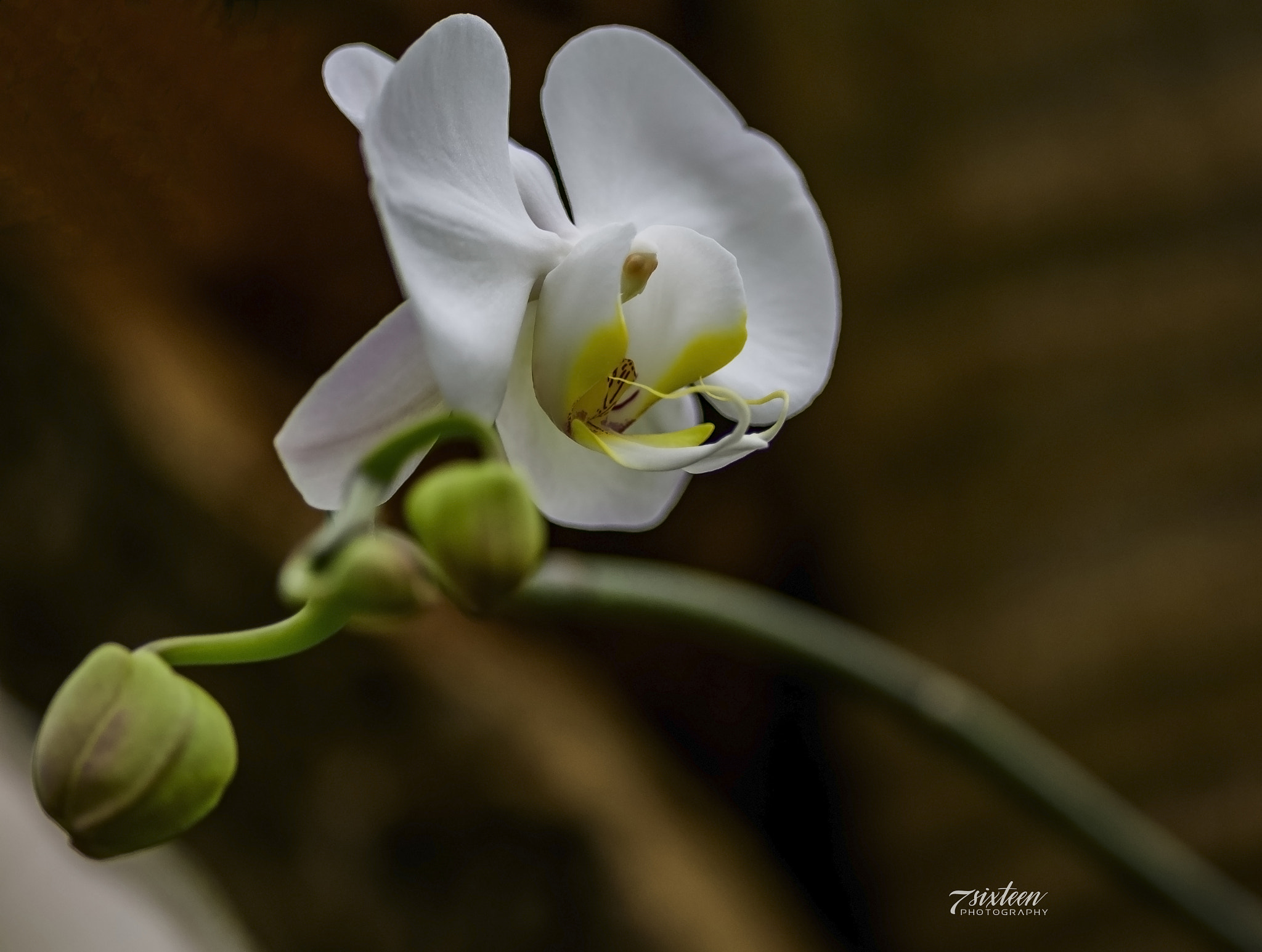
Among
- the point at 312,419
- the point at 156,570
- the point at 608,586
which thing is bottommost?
the point at 156,570

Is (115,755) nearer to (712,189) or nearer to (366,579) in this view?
(366,579)

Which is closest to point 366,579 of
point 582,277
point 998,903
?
point 582,277

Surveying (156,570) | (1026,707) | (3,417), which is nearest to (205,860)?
(156,570)

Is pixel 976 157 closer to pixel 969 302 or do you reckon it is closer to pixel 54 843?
pixel 969 302

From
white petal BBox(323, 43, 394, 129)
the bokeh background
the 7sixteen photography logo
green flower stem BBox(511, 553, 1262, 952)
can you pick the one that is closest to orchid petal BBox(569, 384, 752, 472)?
white petal BBox(323, 43, 394, 129)

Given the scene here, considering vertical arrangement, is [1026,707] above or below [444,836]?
below

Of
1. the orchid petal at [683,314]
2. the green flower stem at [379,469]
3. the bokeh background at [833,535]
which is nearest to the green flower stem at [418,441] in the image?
the green flower stem at [379,469]

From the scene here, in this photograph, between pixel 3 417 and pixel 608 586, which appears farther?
pixel 3 417
